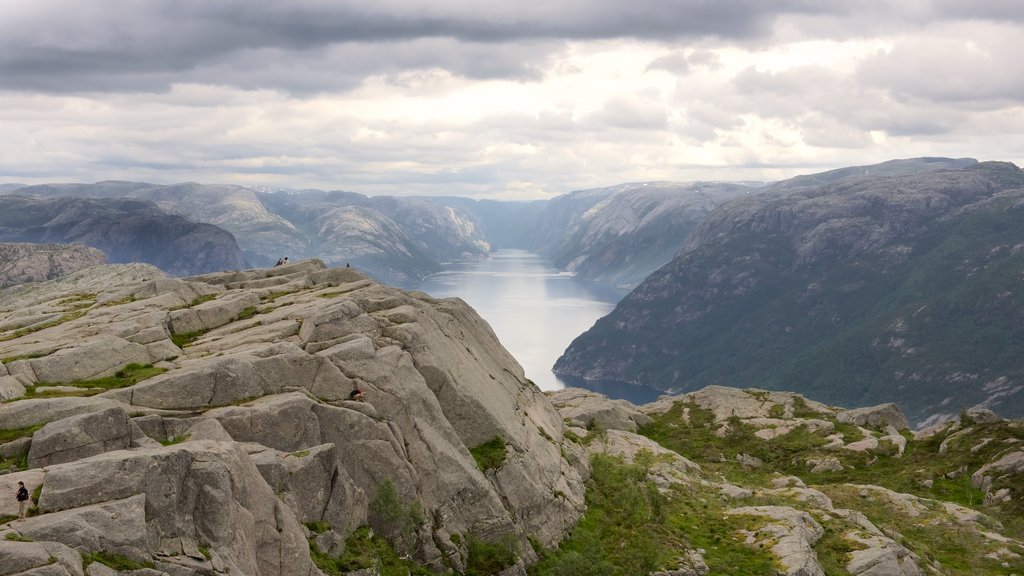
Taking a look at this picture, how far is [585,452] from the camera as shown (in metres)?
95.9

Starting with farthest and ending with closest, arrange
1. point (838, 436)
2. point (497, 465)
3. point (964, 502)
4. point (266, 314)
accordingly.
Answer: point (838, 436) → point (964, 502) → point (266, 314) → point (497, 465)

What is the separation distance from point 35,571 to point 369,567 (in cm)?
2345

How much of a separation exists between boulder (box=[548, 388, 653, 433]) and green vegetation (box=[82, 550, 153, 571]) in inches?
3587

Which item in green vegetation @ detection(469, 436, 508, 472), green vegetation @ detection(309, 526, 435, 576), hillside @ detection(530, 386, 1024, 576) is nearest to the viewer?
green vegetation @ detection(309, 526, 435, 576)

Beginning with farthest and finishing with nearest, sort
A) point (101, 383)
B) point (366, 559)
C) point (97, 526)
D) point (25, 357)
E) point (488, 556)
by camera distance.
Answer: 1. point (488, 556)
2. point (25, 357)
3. point (101, 383)
4. point (366, 559)
5. point (97, 526)

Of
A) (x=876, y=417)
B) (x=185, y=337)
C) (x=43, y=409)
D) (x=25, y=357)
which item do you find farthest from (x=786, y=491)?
(x=25, y=357)

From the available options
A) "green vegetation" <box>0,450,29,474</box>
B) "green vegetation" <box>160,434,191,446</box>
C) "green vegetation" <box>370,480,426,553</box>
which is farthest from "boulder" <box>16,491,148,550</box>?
"green vegetation" <box>370,480,426,553</box>

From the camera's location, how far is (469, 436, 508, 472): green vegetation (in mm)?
70125

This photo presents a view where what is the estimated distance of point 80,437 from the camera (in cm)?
4769

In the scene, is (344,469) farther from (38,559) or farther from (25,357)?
(25,357)

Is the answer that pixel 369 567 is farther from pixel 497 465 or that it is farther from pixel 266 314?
pixel 266 314

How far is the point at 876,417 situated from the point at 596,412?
67.3m

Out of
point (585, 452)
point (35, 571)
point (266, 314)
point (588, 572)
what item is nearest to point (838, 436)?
point (585, 452)

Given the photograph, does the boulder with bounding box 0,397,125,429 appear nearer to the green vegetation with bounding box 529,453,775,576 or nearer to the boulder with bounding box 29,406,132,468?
the boulder with bounding box 29,406,132,468
